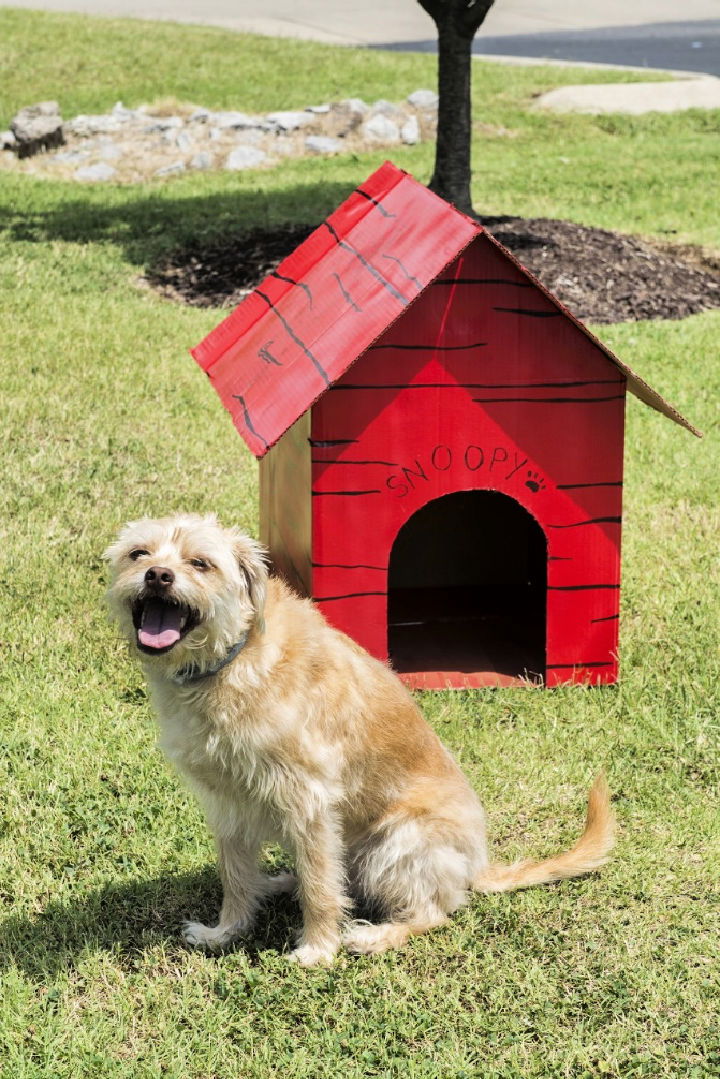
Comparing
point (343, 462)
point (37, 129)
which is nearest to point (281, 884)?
point (343, 462)

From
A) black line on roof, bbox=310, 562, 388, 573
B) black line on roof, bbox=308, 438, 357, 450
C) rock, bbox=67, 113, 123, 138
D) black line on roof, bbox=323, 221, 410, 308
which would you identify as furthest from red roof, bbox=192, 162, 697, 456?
rock, bbox=67, 113, 123, 138

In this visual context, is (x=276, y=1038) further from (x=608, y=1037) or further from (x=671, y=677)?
(x=671, y=677)

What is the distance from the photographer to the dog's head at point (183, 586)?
3.28 meters

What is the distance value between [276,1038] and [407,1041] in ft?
1.18

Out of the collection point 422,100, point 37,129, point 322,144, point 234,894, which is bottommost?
point 234,894

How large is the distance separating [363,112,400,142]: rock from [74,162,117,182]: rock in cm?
355

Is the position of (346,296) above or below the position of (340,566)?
above

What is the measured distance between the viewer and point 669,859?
425 cm

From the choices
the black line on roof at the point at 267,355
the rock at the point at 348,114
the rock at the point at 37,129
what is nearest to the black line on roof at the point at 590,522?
the black line on roof at the point at 267,355

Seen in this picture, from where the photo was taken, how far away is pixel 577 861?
3941 millimetres

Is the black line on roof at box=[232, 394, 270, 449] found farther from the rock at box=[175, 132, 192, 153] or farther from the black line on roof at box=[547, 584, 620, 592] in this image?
the rock at box=[175, 132, 192, 153]

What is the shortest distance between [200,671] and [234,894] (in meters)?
0.79

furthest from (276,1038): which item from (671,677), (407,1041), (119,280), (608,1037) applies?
(119,280)

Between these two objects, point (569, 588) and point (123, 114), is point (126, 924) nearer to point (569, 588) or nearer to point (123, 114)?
point (569, 588)
